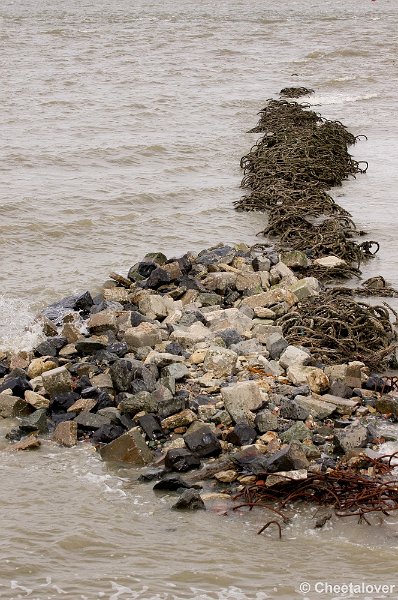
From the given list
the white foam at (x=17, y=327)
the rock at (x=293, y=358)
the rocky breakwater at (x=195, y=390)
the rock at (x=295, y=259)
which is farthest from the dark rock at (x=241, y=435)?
the rock at (x=295, y=259)

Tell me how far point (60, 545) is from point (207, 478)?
3.58 ft

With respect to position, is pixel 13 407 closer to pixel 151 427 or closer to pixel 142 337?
pixel 151 427

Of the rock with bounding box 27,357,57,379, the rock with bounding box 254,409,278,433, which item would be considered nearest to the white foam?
the rock with bounding box 27,357,57,379

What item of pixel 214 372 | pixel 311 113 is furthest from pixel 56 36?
pixel 214 372

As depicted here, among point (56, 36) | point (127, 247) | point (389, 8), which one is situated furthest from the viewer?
point (389, 8)

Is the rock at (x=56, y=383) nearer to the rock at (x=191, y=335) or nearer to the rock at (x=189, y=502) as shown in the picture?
the rock at (x=191, y=335)

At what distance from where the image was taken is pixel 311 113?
16406mm

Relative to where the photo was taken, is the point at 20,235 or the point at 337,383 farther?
the point at 20,235

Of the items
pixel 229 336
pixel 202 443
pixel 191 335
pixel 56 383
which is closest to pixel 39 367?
pixel 56 383

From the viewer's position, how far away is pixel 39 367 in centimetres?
666

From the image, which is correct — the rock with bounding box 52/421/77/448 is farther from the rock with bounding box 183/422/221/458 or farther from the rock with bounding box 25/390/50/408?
the rock with bounding box 183/422/221/458

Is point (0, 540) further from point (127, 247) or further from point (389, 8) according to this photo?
point (389, 8)

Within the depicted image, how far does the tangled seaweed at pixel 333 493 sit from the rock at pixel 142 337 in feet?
6.80

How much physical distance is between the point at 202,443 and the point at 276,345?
1.52 meters
